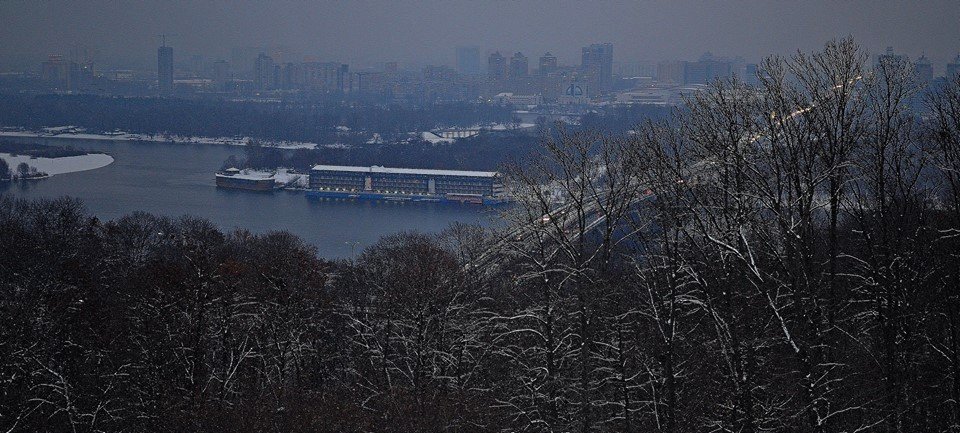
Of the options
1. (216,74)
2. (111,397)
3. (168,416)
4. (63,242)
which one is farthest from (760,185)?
(216,74)

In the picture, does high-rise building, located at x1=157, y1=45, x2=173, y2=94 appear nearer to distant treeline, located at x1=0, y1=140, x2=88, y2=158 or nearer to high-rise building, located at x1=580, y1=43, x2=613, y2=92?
high-rise building, located at x1=580, y1=43, x2=613, y2=92

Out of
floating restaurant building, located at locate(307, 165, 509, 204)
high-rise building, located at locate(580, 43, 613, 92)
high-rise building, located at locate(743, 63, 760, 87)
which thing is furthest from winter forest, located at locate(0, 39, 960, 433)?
high-rise building, located at locate(580, 43, 613, 92)

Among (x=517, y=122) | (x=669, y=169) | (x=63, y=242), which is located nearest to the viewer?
(x=669, y=169)

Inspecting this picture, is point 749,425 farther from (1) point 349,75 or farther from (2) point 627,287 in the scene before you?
(1) point 349,75

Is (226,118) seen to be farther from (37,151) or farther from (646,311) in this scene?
(646,311)

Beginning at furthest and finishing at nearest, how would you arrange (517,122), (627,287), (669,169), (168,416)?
1. (517,122)
2. (627,287)
3. (168,416)
4. (669,169)

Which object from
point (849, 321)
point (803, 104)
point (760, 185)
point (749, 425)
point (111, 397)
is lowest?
point (111, 397)
